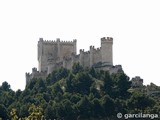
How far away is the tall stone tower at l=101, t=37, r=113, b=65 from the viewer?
9900 cm

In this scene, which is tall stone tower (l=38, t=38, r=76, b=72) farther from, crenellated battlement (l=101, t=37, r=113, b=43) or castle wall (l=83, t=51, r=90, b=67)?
crenellated battlement (l=101, t=37, r=113, b=43)

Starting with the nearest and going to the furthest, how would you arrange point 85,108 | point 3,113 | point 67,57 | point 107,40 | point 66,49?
point 3,113
point 85,108
point 107,40
point 67,57
point 66,49

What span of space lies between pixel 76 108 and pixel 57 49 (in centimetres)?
3257

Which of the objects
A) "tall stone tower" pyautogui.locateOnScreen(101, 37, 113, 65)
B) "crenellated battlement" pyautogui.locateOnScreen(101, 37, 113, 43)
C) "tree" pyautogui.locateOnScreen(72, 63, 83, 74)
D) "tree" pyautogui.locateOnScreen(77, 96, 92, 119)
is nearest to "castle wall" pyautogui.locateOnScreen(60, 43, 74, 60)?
"crenellated battlement" pyautogui.locateOnScreen(101, 37, 113, 43)

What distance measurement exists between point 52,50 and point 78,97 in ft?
90.8

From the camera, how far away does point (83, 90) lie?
92.0m

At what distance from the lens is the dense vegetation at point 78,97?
79.9 m

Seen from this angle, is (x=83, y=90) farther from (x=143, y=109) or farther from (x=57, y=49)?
(x=57, y=49)

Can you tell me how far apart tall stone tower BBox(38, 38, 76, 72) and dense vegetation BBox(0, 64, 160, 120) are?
8.72 metres

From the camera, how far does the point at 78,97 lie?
86312 millimetres

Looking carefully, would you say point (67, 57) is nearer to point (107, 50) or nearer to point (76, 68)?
point (76, 68)

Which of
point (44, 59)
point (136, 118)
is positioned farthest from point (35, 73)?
point (136, 118)

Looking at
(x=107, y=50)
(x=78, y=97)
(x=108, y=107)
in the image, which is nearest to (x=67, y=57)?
(x=107, y=50)

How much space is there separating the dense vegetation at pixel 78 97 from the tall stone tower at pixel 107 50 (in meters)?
3.25
